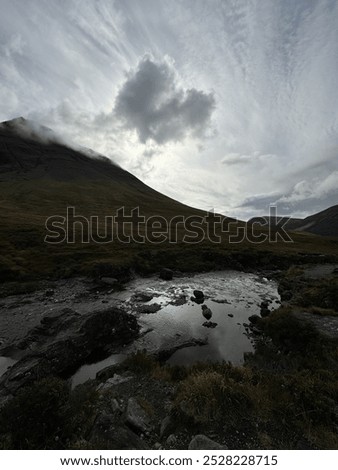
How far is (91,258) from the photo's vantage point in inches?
1304

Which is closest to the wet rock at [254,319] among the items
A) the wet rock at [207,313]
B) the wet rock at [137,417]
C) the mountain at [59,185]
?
the wet rock at [207,313]

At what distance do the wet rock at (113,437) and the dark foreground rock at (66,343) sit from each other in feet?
17.0

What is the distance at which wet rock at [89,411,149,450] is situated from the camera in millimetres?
6066

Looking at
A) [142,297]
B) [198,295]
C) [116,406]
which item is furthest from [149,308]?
[116,406]

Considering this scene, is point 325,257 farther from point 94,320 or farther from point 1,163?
point 1,163

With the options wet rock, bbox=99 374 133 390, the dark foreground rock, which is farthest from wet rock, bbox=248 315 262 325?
wet rock, bbox=99 374 133 390

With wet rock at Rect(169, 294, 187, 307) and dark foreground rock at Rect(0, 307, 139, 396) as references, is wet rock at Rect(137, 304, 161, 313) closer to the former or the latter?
wet rock at Rect(169, 294, 187, 307)

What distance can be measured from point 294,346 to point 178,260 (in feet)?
80.0

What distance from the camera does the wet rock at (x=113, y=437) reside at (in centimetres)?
607

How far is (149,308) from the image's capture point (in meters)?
20.0

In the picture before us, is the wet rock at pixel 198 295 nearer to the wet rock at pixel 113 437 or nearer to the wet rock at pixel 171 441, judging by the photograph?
the wet rock at pixel 171 441

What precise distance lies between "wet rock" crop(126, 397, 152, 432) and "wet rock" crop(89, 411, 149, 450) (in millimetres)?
279

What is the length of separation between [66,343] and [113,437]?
728 cm

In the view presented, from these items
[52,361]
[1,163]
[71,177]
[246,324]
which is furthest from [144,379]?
[1,163]
